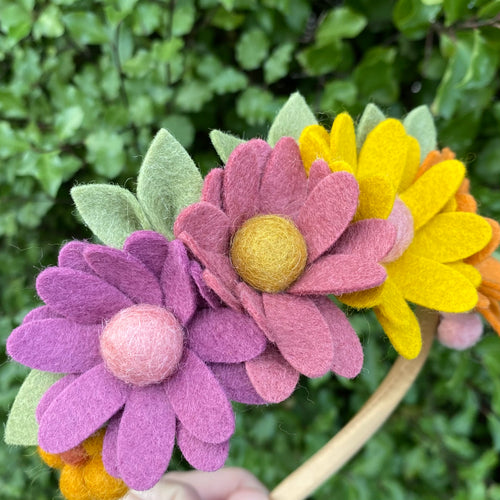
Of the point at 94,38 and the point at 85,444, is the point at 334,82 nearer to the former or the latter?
the point at 94,38

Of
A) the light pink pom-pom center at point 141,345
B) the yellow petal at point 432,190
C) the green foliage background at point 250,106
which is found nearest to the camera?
the light pink pom-pom center at point 141,345

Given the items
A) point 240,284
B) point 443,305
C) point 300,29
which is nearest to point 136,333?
point 240,284

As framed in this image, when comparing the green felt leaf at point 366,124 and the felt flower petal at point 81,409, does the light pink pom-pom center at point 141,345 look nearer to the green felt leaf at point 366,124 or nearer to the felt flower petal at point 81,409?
the felt flower petal at point 81,409

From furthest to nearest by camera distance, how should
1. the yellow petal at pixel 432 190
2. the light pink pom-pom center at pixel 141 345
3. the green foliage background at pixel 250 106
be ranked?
the green foliage background at pixel 250 106 → the yellow petal at pixel 432 190 → the light pink pom-pom center at pixel 141 345

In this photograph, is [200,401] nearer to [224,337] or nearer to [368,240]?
[224,337]

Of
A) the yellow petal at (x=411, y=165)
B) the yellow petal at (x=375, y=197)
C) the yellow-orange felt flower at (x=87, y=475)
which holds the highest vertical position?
the yellow petal at (x=375, y=197)

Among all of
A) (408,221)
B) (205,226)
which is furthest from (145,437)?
(408,221)

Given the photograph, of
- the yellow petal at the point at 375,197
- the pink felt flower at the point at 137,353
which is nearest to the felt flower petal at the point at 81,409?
the pink felt flower at the point at 137,353

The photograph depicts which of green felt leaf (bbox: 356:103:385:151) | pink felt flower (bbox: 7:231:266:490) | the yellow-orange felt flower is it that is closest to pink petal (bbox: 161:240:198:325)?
pink felt flower (bbox: 7:231:266:490)
